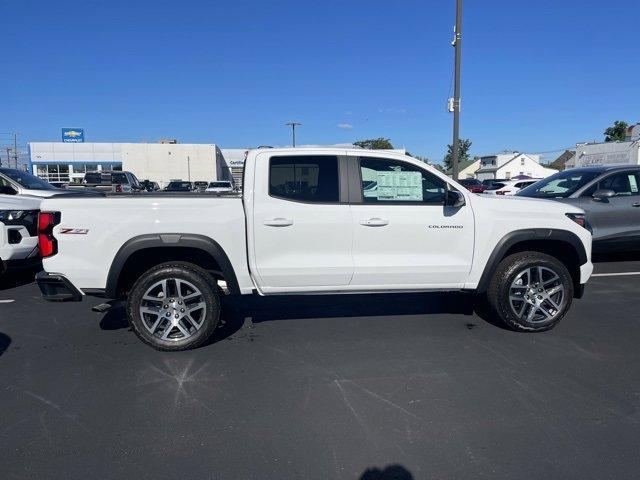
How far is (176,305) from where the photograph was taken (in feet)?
14.7

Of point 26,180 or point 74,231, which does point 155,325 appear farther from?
point 26,180

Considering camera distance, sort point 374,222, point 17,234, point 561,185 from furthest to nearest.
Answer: point 561,185 → point 17,234 → point 374,222

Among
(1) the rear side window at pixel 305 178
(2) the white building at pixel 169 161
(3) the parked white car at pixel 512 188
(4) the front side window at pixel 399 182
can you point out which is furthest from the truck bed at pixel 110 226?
(2) the white building at pixel 169 161

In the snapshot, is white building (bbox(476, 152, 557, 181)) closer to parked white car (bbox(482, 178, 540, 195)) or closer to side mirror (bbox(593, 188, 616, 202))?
parked white car (bbox(482, 178, 540, 195))

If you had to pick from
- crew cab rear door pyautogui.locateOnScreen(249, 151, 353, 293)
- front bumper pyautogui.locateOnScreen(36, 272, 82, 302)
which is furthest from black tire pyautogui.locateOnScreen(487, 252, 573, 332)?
front bumper pyautogui.locateOnScreen(36, 272, 82, 302)

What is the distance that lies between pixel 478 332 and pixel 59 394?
3.86 m

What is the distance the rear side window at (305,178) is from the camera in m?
4.61

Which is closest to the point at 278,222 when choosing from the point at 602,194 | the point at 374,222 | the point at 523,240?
the point at 374,222

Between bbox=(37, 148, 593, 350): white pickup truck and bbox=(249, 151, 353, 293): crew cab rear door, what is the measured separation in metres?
0.01

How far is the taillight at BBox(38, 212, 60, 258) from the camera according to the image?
429 centimetres

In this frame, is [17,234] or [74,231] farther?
[17,234]

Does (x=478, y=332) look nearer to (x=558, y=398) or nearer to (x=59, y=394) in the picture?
(x=558, y=398)

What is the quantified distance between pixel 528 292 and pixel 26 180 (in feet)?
33.7

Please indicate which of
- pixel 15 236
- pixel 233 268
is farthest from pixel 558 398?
pixel 15 236
